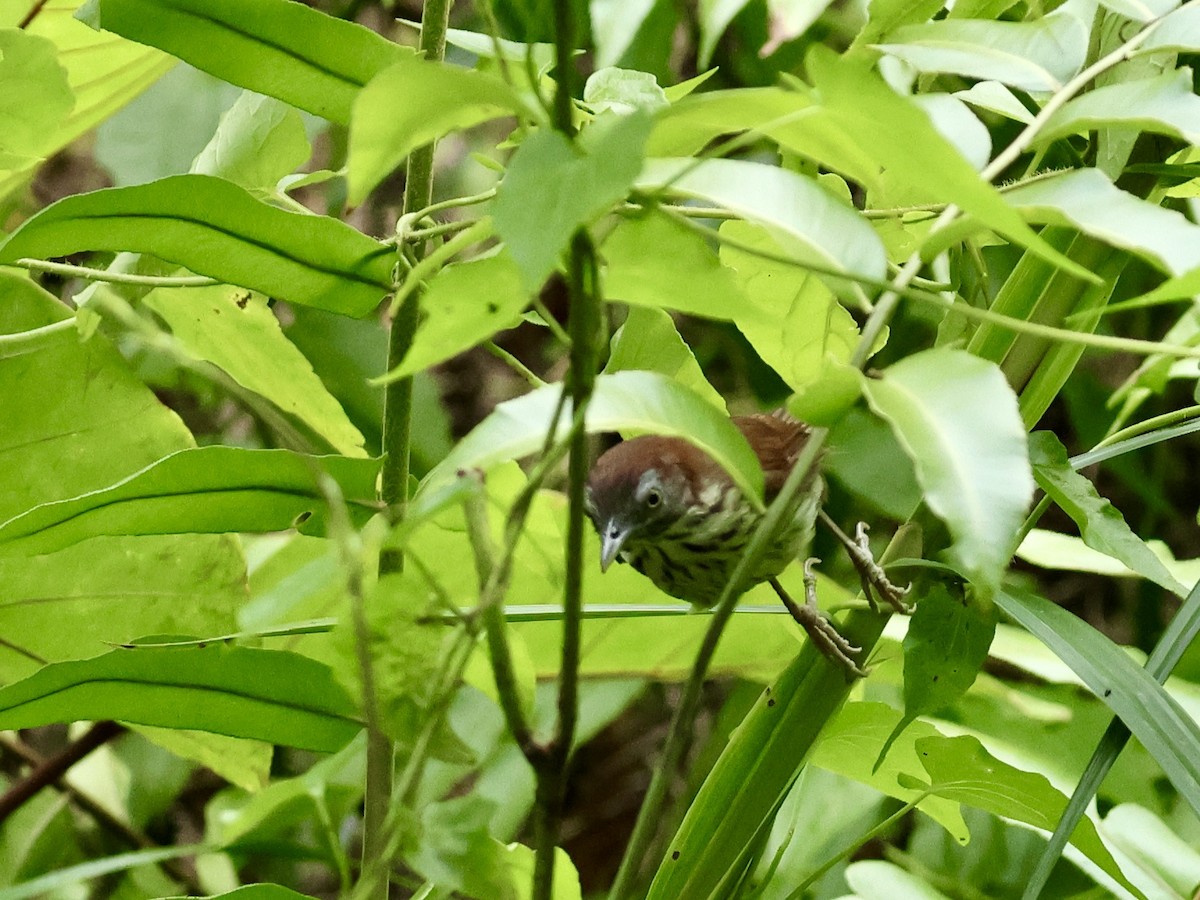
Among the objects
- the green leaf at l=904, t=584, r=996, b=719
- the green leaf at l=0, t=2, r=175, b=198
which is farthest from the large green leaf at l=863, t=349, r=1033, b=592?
the green leaf at l=0, t=2, r=175, b=198

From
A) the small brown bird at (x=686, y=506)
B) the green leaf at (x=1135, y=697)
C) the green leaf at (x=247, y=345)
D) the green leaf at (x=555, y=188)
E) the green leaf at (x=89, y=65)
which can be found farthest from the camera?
the small brown bird at (x=686, y=506)

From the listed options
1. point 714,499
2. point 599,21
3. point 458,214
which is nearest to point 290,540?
point 714,499

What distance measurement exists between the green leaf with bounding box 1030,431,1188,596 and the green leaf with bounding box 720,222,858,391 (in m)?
0.15

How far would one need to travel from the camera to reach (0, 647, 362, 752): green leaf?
0.58 meters

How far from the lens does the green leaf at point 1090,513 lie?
0.55 metres

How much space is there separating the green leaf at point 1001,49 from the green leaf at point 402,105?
21 cm

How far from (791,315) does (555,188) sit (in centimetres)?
44

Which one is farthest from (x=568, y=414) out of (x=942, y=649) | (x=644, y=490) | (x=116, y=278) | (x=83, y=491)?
(x=644, y=490)

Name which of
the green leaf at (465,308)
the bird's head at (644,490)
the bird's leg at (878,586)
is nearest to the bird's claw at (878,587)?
the bird's leg at (878,586)

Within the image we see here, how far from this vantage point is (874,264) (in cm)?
37

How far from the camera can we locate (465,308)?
354 mm

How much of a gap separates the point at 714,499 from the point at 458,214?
109 cm

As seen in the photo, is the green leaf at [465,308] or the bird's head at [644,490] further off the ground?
the green leaf at [465,308]

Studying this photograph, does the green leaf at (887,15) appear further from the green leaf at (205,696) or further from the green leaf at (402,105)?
the green leaf at (205,696)
